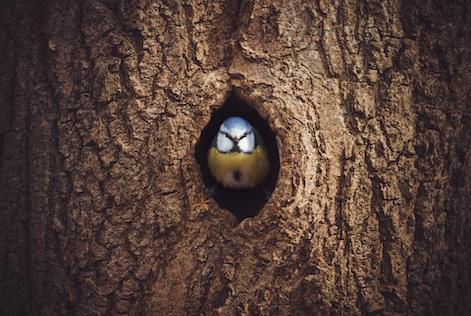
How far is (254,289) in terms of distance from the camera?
7.10ft

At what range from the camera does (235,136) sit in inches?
115

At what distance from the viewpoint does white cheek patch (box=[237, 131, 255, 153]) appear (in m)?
2.98

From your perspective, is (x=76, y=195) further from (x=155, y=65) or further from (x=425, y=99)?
(x=425, y=99)

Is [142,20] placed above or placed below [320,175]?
above

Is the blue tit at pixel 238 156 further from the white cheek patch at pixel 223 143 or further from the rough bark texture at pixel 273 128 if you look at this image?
the rough bark texture at pixel 273 128

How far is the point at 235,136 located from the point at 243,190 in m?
0.50

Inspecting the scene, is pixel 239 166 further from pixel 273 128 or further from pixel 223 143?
pixel 273 128

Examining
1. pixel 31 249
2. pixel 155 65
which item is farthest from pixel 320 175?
pixel 31 249

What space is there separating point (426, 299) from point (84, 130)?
6.22ft

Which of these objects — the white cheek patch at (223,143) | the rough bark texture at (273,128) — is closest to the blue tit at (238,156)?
the white cheek patch at (223,143)

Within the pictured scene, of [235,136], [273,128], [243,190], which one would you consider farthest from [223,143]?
[273,128]

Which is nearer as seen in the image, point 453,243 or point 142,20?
point 142,20

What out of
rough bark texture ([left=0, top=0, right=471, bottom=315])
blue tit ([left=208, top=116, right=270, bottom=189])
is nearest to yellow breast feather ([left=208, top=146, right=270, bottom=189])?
blue tit ([left=208, top=116, right=270, bottom=189])

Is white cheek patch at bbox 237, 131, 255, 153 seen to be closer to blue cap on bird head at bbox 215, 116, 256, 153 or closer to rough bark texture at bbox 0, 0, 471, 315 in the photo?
blue cap on bird head at bbox 215, 116, 256, 153
